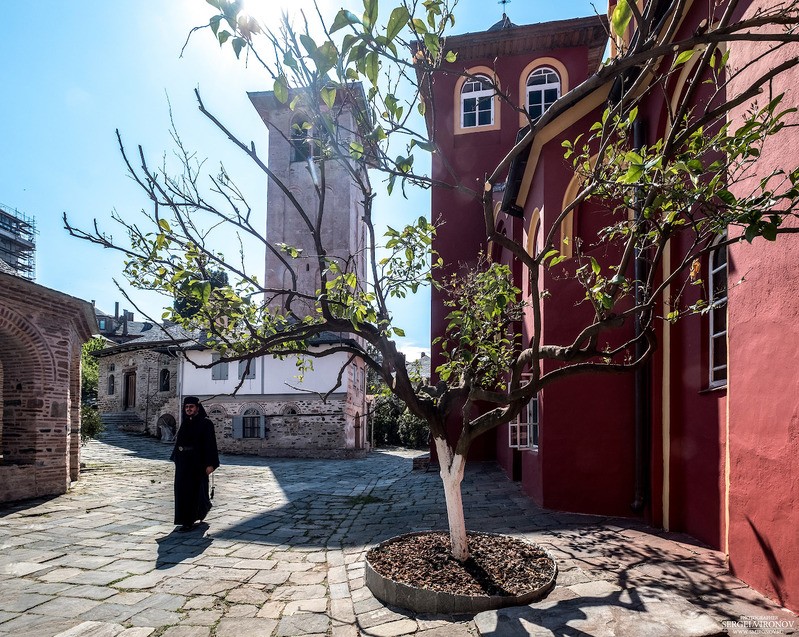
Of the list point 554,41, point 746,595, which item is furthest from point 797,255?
point 554,41

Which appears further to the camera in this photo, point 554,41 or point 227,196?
point 554,41

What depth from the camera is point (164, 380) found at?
25.5 meters

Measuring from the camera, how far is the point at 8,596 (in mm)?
4344

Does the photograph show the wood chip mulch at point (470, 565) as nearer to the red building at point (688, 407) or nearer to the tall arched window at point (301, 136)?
the red building at point (688, 407)

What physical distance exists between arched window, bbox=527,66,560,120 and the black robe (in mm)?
10464

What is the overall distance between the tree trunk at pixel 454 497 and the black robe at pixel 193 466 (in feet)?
13.0

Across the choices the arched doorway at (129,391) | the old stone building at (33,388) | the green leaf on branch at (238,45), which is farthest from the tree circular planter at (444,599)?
the arched doorway at (129,391)

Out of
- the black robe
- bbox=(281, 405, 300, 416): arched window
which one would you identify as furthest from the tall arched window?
bbox=(281, 405, 300, 416): arched window

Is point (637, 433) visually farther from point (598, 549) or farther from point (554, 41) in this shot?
point (554, 41)

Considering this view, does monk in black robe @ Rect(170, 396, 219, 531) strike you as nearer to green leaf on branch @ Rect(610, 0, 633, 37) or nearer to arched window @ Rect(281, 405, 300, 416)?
green leaf on branch @ Rect(610, 0, 633, 37)

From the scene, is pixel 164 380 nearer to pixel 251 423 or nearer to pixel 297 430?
Answer: pixel 251 423

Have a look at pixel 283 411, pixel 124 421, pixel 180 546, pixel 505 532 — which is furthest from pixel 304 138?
pixel 124 421

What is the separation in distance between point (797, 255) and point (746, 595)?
2.24m

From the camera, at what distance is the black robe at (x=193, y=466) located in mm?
6711
